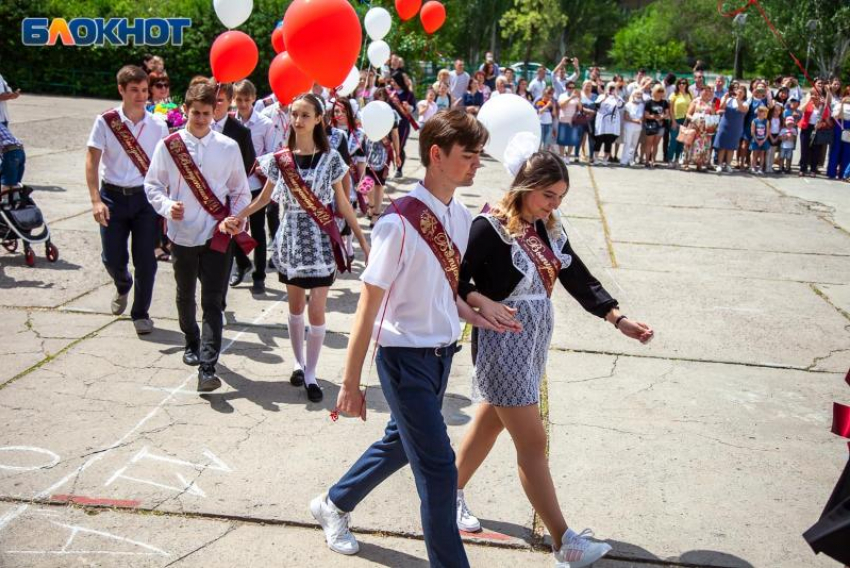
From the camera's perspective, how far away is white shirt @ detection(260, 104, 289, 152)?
7441mm

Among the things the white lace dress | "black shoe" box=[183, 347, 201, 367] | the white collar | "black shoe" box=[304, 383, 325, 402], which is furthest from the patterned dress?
the white collar

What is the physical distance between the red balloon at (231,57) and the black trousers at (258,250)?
106cm

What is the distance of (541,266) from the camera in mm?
3432

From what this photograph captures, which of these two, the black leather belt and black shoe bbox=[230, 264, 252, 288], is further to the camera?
black shoe bbox=[230, 264, 252, 288]

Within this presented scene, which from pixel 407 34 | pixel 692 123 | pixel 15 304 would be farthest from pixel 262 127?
pixel 407 34

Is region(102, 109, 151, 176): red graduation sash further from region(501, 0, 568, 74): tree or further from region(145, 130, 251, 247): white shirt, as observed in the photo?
region(501, 0, 568, 74): tree

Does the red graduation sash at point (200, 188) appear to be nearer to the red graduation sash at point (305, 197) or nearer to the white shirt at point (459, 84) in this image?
the red graduation sash at point (305, 197)

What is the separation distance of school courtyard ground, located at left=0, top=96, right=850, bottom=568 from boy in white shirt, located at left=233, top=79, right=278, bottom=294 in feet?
0.73

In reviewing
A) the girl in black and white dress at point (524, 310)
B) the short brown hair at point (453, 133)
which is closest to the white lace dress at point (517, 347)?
the girl in black and white dress at point (524, 310)

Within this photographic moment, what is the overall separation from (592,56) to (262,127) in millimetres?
66134

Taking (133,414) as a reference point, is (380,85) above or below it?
above

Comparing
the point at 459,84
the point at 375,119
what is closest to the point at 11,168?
the point at 375,119

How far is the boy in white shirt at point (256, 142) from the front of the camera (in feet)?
23.9

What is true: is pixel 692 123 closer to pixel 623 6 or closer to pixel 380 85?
pixel 380 85
